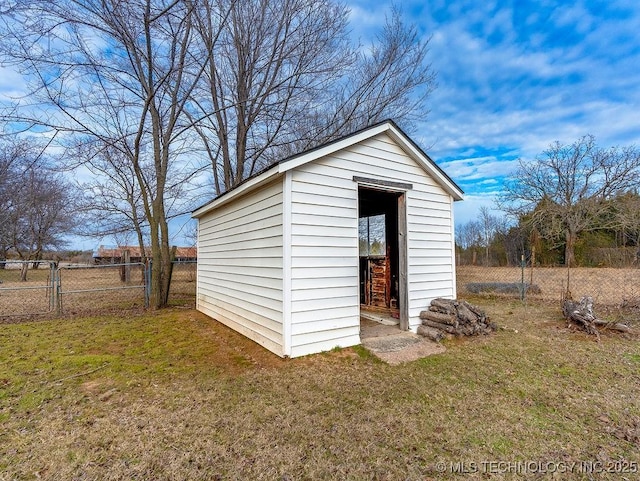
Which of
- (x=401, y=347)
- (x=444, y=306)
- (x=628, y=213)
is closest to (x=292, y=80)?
(x=444, y=306)

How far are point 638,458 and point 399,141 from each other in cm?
444

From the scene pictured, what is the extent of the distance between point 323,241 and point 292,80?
7.45 m

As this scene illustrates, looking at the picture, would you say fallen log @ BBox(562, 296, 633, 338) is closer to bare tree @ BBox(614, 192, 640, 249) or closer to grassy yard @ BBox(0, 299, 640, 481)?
grassy yard @ BBox(0, 299, 640, 481)

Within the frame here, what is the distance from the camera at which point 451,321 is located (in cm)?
491

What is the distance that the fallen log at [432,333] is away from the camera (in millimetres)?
4768

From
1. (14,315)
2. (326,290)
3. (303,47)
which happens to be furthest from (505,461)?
(303,47)

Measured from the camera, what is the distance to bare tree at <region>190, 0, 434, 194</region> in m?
8.96

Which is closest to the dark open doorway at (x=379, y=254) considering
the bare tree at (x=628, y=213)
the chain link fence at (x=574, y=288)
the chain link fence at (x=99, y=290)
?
the chain link fence at (x=574, y=288)

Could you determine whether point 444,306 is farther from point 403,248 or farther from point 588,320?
point 588,320

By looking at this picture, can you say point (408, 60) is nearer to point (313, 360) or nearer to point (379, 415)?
point (313, 360)

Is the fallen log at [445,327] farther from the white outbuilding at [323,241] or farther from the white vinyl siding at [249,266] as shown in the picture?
the white vinyl siding at [249,266]

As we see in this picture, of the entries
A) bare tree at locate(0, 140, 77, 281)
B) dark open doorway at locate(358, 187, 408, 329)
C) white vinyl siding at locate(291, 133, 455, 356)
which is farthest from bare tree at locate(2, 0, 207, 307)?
bare tree at locate(0, 140, 77, 281)

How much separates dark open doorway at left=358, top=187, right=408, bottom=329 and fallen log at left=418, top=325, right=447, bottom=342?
132cm

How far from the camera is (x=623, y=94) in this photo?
11359 millimetres
